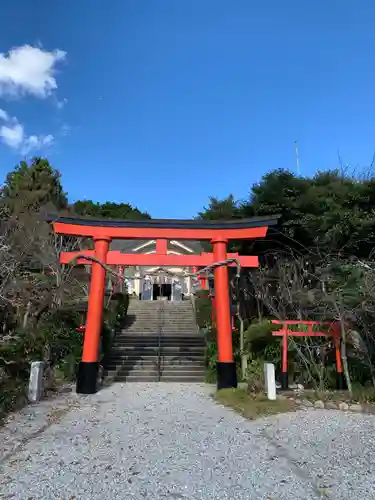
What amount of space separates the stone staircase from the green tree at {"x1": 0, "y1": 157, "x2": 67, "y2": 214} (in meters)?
8.67

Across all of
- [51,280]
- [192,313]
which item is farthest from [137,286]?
[51,280]

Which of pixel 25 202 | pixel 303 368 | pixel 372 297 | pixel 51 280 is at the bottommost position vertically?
pixel 303 368

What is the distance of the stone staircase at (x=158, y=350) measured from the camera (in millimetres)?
12672

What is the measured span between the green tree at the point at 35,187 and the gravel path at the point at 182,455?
1535 centimetres

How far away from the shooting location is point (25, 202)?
20.3m

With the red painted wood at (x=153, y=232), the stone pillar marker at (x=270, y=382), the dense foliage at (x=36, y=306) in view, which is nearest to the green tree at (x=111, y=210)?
the dense foliage at (x=36, y=306)

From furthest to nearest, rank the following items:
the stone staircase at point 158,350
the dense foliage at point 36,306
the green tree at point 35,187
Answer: the green tree at point 35,187 < the stone staircase at point 158,350 < the dense foliage at point 36,306

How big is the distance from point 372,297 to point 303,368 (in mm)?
3114

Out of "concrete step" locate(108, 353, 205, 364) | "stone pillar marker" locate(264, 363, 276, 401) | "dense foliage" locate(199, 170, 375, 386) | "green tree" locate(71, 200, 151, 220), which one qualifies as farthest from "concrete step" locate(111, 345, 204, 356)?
"green tree" locate(71, 200, 151, 220)

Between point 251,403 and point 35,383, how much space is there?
5236 millimetres

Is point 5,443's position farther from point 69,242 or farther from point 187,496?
point 69,242

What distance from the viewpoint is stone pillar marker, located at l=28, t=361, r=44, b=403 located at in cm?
858

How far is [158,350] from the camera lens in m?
13.9

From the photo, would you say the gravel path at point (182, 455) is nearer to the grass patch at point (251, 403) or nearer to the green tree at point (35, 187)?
the grass patch at point (251, 403)
